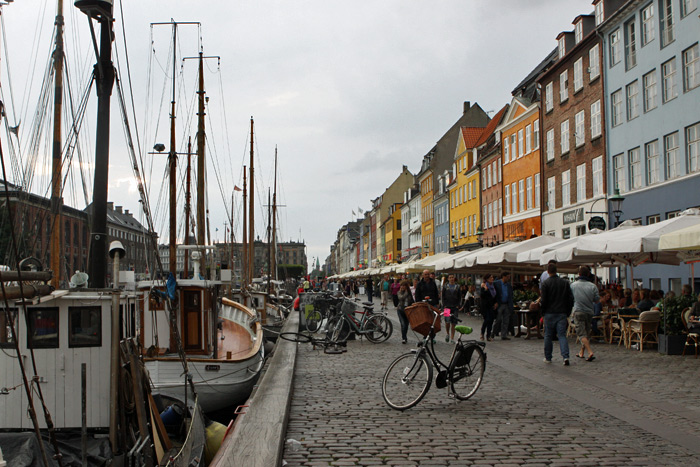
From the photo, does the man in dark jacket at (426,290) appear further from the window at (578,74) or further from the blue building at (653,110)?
the window at (578,74)

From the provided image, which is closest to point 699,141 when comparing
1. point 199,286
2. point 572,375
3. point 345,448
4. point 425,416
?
point 572,375

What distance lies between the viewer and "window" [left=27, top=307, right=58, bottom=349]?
8.74 m

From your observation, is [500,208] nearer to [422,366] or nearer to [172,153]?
[172,153]

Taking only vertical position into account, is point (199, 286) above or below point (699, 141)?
below

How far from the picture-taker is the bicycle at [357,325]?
17578 millimetres

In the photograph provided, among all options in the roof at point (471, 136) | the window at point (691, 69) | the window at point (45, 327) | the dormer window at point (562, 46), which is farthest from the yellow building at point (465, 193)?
the window at point (45, 327)

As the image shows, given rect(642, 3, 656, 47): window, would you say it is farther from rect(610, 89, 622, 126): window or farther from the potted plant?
the potted plant

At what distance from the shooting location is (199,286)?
14.3 meters

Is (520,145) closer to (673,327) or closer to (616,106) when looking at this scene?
(616,106)

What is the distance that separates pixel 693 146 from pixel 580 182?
10446 millimetres

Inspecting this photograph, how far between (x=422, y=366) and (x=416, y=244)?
82.7 meters

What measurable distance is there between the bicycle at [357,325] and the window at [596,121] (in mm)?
21262

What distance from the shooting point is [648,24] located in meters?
30.4

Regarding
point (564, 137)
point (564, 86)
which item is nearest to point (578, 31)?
point (564, 86)
